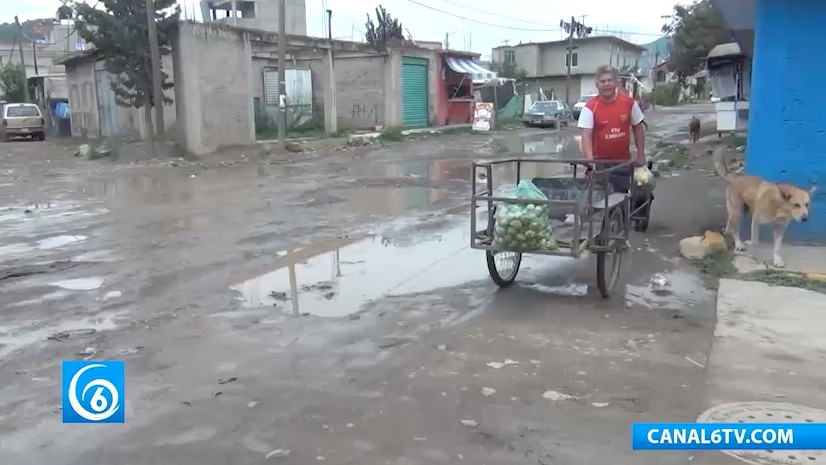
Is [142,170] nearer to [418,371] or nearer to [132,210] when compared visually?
[132,210]

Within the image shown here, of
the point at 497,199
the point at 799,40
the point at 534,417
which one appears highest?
the point at 799,40

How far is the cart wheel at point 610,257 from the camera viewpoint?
6.25m

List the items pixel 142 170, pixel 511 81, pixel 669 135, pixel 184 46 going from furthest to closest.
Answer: pixel 511 81
pixel 669 135
pixel 184 46
pixel 142 170

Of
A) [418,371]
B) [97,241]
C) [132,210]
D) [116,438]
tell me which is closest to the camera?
[116,438]

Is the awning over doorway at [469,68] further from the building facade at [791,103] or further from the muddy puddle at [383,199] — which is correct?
the building facade at [791,103]

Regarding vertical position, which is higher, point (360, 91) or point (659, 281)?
point (360, 91)

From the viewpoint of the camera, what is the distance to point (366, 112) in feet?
117

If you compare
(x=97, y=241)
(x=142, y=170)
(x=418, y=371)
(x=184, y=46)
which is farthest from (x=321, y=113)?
(x=418, y=371)

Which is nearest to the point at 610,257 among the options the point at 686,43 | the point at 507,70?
the point at 686,43

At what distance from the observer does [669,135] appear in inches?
1126

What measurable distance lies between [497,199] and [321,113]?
1131 inches

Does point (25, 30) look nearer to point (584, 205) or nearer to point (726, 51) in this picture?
point (726, 51)

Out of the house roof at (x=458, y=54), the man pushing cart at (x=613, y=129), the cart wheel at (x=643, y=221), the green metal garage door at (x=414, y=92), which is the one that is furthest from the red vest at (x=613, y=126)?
the house roof at (x=458, y=54)

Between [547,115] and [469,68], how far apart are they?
526 cm
